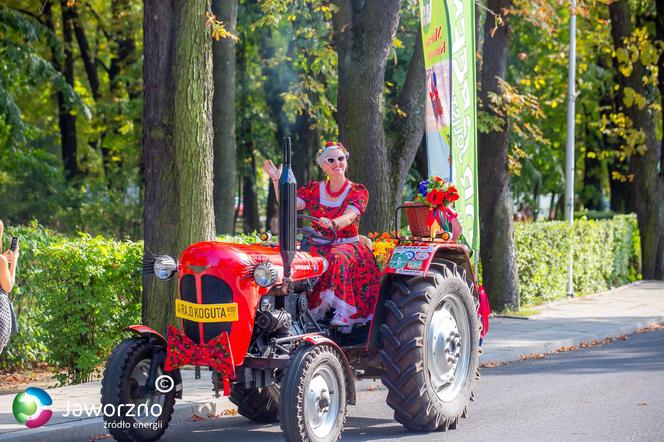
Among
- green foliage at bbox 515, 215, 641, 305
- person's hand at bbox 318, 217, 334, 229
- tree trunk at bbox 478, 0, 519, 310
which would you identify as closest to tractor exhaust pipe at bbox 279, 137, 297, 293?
person's hand at bbox 318, 217, 334, 229

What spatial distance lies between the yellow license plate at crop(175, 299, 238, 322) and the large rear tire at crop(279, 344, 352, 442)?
55cm

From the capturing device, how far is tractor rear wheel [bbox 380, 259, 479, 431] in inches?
322

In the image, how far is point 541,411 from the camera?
9.54 m

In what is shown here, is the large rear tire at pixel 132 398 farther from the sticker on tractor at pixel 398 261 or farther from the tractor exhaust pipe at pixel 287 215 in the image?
the sticker on tractor at pixel 398 261

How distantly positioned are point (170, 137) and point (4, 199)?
48.4 feet

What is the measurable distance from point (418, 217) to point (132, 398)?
3136mm

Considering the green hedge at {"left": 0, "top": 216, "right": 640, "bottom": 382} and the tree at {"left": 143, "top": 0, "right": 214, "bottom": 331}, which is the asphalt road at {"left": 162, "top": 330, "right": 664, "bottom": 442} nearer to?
the tree at {"left": 143, "top": 0, "right": 214, "bottom": 331}

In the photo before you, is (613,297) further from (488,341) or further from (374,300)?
(374,300)

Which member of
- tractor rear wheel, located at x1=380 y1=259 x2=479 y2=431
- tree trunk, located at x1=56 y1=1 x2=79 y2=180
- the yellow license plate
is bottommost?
tractor rear wheel, located at x1=380 y1=259 x2=479 y2=431

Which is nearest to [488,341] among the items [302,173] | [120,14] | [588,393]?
[588,393]

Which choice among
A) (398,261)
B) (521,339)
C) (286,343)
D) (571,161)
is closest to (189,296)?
(286,343)

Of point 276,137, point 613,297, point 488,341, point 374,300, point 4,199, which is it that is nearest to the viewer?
point 374,300

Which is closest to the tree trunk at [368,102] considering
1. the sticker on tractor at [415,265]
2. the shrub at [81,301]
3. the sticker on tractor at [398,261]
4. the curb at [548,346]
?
the curb at [548,346]

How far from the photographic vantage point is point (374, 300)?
8648 millimetres
